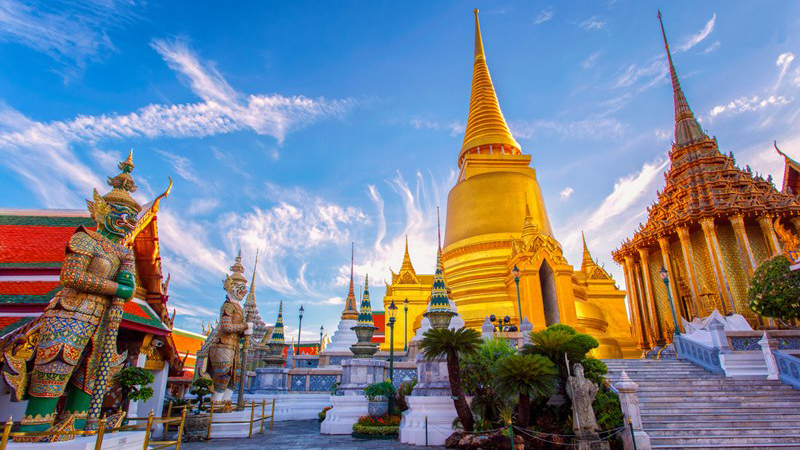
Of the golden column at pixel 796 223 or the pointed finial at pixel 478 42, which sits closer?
the golden column at pixel 796 223

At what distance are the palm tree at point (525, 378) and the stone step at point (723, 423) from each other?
2365 mm

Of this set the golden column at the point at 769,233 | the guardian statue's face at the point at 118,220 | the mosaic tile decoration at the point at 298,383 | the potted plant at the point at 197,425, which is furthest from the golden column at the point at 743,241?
the guardian statue's face at the point at 118,220

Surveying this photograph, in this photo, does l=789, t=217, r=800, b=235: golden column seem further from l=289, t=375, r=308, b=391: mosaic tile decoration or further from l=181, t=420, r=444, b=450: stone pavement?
l=289, t=375, r=308, b=391: mosaic tile decoration

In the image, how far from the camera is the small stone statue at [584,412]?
7414 millimetres

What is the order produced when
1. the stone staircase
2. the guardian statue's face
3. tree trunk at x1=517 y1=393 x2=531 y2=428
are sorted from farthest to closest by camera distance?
tree trunk at x1=517 y1=393 x2=531 y2=428 < the stone staircase < the guardian statue's face

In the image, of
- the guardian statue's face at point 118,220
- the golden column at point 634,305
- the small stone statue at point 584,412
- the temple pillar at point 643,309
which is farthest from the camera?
the golden column at point 634,305

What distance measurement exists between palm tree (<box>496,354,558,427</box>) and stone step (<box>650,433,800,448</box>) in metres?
2.14

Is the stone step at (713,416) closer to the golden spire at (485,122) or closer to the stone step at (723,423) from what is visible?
the stone step at (723,423)

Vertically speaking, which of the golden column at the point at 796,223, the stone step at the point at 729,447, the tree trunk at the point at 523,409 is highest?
the golden column at the point at 796,223

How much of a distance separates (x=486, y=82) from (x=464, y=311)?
18585mm

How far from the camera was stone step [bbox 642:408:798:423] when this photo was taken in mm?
8375

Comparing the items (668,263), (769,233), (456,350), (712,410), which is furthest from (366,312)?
(769,233)

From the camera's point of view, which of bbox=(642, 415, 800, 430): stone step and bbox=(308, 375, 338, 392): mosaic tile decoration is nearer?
bbox=(642, 415, 800, 430): stone step

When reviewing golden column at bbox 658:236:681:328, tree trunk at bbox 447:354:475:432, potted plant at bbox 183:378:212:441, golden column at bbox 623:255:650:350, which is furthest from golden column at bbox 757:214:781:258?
potted plant at bbox 183:378:212:441
